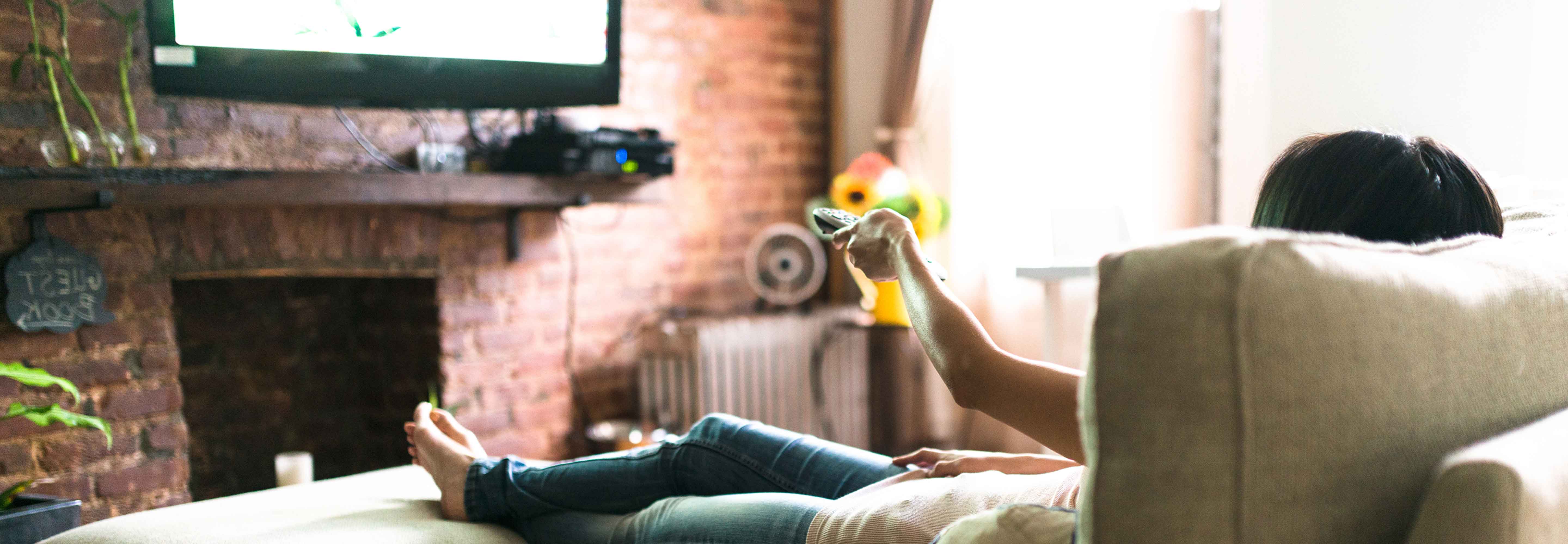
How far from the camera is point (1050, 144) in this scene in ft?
10.7

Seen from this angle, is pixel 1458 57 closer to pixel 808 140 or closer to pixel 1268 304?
pixel 808 140

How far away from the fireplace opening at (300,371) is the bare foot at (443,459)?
969mm

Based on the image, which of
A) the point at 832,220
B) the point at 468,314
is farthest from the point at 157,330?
the point at 832,220

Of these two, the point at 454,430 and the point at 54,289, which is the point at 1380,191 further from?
the point at 54,289

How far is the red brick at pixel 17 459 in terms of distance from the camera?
6.75 feet

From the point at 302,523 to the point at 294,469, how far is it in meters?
0.88

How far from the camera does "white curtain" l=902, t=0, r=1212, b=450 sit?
3012 millimetres

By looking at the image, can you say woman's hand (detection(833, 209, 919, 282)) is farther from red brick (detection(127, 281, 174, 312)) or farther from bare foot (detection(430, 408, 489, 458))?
red brick (detection(127, 281, 174, 312))

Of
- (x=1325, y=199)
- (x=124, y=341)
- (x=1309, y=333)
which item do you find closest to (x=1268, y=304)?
(x=1309, y=333)

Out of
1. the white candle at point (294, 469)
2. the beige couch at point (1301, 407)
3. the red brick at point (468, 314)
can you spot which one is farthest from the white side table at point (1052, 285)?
the beige couch at point (1301, 407)

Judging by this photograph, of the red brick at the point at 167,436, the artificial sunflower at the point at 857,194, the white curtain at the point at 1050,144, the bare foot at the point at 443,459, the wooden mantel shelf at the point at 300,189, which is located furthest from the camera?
the artificial sunflower at the point at 857,194

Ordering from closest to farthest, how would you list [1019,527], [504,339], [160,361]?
[1019,527] → [160,361] → [504,339]

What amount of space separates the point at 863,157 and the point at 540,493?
1885 mm

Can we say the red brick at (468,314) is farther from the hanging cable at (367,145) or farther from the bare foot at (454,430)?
the bare foot at (454,430)
